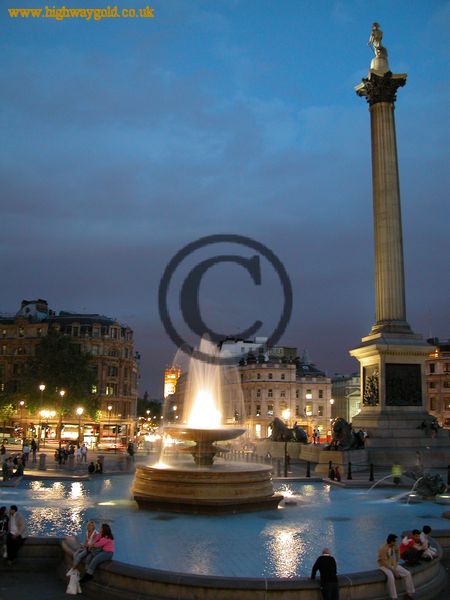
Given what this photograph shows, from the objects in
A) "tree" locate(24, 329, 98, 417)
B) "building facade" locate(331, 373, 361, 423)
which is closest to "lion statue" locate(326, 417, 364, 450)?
"tree" locate(24, 329, 98, 417)

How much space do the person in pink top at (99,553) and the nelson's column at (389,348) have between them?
20898 mm

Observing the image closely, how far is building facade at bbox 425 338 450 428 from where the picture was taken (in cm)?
8475

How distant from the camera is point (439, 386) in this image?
3381 inches

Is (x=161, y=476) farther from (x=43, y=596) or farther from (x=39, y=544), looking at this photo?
(x=43, y=596)

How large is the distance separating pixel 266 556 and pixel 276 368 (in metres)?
90.0

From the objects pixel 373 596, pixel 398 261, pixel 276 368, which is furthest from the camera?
pixel 276 368

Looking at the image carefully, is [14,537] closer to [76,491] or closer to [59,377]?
[76,491]

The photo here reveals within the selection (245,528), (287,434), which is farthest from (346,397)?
(245,528)

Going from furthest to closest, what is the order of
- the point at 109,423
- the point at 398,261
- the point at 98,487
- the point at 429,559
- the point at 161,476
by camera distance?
the point at 109,423 < the point at 398,261 < the point at 98,487 < the point at 161,476 < the point at 429,559

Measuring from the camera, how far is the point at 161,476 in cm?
1772

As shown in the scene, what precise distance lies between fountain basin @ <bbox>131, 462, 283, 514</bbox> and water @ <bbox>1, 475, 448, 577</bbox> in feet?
1.24

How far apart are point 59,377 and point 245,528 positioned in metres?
54.2

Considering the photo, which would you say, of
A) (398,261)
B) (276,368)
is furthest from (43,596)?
(276,368)

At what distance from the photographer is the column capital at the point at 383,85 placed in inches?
1582
